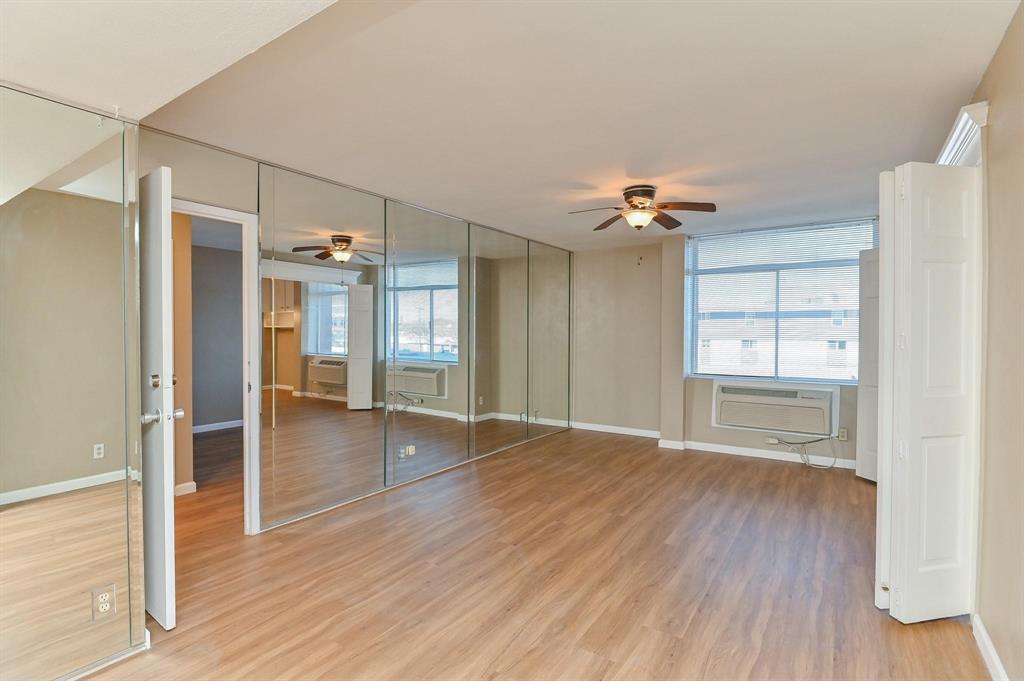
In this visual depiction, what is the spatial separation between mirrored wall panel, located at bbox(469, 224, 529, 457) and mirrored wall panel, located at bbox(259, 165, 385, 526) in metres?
1.38

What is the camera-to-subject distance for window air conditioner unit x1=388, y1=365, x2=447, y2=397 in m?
4.49

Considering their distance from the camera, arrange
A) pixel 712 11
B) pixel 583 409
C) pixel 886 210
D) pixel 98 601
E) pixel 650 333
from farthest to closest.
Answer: pixel 583 409
pixel 650 333
pixel 886 210
pixel 98 601
pixel 712 11

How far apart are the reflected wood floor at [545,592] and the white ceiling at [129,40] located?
92.3 inches

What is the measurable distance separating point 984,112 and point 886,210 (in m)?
0.52

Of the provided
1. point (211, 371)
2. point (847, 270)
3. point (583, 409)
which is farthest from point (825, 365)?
point (211, 371)

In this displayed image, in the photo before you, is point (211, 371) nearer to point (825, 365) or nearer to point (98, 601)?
point (98, 601)

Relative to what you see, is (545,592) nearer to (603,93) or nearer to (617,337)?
(603,93)

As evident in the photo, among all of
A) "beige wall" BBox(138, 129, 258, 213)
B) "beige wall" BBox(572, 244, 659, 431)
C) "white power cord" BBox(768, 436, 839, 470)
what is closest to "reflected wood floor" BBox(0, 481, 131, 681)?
"beige wall" BBox(138, 129, 258, 213)

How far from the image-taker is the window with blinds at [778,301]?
17.4 ft

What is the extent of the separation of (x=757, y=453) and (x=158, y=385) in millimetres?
5765

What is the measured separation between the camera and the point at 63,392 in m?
2.10

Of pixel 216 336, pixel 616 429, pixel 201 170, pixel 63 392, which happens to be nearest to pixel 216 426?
pixel 216 336

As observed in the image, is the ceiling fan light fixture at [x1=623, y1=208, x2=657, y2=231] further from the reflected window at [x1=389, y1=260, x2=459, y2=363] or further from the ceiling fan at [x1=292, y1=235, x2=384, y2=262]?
the ceiling fan at [x1=292, y1=235, x2=384, y2=262]

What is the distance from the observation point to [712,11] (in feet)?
6.00
